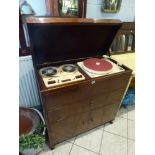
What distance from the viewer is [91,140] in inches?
57.1

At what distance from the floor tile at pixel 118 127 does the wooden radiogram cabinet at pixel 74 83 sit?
0.28 m

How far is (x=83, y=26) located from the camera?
1.02m

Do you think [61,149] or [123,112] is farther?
[123,112]

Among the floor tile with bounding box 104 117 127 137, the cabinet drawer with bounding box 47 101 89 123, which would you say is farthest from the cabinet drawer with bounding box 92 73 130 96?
the floor tile with bounding box 104 117 127 137

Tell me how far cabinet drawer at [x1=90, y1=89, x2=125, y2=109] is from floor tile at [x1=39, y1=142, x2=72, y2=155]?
520 mm

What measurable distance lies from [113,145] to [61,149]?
0.54 metres

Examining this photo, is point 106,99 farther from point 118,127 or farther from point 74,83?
point 118,127

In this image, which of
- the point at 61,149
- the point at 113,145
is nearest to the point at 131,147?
the point at 113,145

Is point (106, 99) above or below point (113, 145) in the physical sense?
above

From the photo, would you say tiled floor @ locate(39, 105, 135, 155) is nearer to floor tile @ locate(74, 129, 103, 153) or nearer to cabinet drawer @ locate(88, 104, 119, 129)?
floor tile @ locate(74, 129, 103, 153)

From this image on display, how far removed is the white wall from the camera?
132 cm

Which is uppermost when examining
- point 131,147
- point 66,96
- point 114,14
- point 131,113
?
point 114,14
